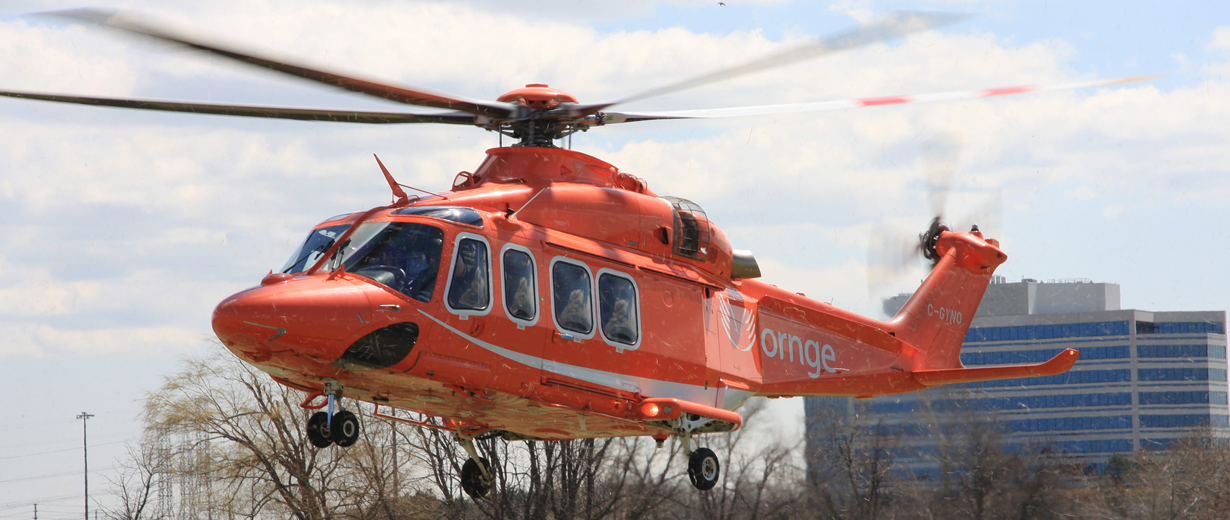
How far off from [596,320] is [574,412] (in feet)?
3.35

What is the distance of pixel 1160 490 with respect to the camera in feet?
112

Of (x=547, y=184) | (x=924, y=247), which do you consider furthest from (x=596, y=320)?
(x=924, y=247)

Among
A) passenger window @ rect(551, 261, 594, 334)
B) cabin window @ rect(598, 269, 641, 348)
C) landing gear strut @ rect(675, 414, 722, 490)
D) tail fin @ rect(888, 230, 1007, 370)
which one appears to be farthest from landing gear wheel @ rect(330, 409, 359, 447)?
tail fin @ rect(888, 230, 1007, 370)

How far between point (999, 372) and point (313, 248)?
949cm

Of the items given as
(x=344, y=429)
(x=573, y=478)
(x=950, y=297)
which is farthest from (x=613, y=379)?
(x=573, y=478)

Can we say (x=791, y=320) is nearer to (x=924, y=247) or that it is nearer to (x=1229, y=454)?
(x=924, y=247)

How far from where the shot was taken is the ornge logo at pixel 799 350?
15.0 metres

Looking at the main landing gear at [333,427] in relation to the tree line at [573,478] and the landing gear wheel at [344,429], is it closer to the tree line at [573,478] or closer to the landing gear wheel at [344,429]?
the landing gear wheel at [344,429]

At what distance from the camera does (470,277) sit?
11.1m

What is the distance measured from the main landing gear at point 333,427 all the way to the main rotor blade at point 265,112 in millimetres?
2797

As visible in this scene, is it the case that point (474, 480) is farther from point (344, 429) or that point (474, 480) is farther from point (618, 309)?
point (344, 429)

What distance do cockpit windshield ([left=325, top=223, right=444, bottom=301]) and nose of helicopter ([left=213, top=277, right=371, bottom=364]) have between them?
380mm

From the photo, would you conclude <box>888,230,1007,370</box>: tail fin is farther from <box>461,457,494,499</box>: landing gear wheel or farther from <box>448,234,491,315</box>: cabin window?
<box>448,234,491,315</box>: cabin window

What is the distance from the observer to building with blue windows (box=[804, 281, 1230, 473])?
85.5 metres
